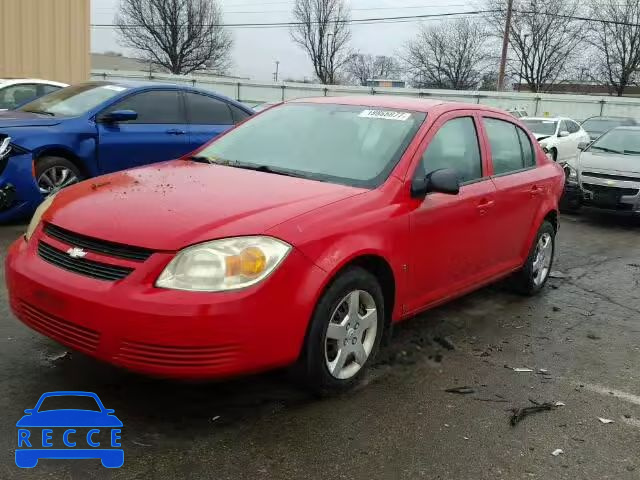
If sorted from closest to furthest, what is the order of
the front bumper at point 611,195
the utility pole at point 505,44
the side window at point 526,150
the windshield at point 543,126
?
the side window at point 526,150, the front bumper at point 611,195, the windshield at point 543,126, the utility pole at point 505,44

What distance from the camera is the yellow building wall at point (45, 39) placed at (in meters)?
13.9

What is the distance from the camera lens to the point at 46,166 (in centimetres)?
671

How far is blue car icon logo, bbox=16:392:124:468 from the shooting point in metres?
2.73

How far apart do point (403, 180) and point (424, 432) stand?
56.1 inches

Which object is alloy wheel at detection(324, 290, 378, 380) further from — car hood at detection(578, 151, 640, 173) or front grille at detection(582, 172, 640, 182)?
car hood at detection(578, 151, 640, 173)

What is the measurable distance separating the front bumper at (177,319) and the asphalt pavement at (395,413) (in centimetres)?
36

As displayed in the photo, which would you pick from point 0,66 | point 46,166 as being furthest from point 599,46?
point 46,166

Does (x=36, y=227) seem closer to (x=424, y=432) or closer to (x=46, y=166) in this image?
(x=424, y=432)

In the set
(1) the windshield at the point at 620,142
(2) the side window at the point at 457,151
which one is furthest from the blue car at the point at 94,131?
(1) the windshield at the point at 620,142

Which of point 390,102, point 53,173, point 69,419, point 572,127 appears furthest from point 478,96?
point 69,419

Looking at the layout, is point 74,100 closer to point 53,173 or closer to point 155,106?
point 155,106

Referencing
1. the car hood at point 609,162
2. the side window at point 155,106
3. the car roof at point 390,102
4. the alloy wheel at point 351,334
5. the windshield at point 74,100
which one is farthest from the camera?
the car hood at point 609,162

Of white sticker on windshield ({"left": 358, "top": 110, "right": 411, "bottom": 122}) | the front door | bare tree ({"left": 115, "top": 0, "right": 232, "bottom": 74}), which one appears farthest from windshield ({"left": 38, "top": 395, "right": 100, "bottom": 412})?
bare tree ({"left": 115, "top": 0, "right": 232, "bottom": 74})

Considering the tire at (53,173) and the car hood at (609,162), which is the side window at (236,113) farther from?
the car hood at (609,162)
